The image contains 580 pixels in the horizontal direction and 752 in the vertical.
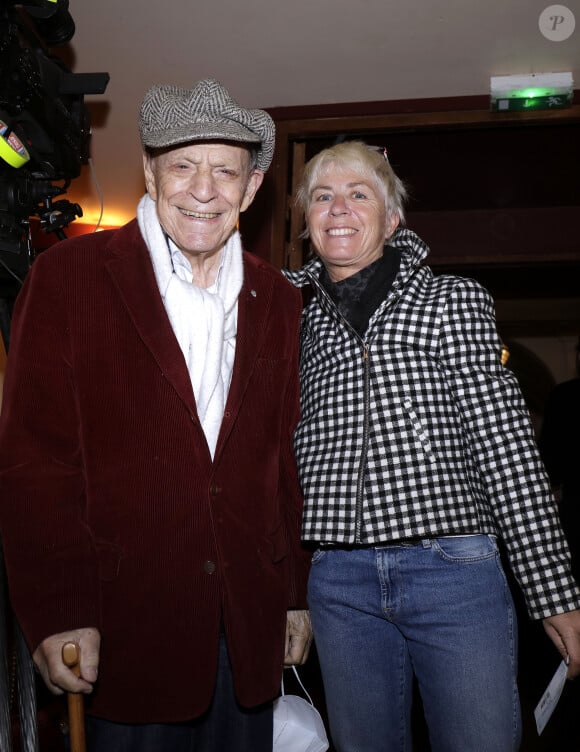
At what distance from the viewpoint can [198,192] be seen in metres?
1.53

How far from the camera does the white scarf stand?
4.76 feet

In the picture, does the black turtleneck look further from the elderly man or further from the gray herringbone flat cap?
the gray herringbone flat cap

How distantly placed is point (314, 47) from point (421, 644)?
8.31 ft

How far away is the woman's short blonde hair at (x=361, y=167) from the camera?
1.80 m

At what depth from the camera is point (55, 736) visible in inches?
103

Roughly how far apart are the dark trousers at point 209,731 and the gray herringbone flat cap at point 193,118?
1.06 m

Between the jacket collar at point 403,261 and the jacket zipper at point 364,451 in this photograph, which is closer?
the jacket zipper at point 364,451

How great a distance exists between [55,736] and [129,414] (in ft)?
6.16

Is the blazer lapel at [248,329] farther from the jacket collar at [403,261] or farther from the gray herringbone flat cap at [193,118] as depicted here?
the gray herringbone flat cap at [193,118]

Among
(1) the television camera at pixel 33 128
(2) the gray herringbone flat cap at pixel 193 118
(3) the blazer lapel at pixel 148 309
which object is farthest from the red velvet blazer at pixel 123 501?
(1) the television camera at pixel 33 128

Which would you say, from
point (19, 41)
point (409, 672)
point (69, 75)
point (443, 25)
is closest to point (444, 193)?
point (443, 25)

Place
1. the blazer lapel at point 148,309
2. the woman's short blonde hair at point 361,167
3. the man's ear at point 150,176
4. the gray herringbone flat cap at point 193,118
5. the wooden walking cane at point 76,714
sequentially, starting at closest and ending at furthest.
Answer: the wooden walking cane at point 76,714
the blazer lapel at point 148,309
the gray herringbone flat cap at point 193,118
the man's ear at point 150,176
the woman's short blonde hair at point 361,167

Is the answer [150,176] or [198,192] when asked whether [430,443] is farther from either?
[150,176]

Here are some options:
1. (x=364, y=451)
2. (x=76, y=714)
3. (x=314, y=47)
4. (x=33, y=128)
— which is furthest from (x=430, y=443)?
(x=314, y=47)
